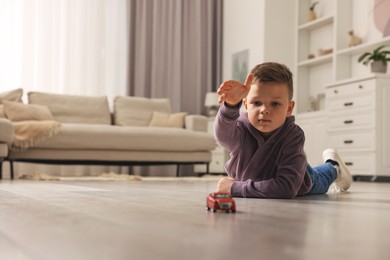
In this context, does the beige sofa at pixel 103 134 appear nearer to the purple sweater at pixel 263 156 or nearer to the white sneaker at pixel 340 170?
the white sneaker at pixel 340 170

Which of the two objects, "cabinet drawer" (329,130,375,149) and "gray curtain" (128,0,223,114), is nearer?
"cabinet drawer" (329,130,375,149)

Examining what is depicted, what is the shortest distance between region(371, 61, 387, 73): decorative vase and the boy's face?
11.8ft

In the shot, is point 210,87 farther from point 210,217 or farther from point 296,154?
point 210,217

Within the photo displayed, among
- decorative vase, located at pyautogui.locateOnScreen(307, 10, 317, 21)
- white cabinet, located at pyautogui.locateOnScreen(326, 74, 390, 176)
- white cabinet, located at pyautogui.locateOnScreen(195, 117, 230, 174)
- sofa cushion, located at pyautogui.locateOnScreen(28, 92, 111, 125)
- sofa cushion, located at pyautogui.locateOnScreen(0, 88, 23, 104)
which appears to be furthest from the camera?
white cabinet, located at pyautogui.locateOnScreen(195, 117, 230, 174)

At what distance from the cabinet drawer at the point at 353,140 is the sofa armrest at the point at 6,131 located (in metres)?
2.84

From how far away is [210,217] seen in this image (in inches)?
42.4

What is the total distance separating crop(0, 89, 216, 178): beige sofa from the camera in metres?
4.66

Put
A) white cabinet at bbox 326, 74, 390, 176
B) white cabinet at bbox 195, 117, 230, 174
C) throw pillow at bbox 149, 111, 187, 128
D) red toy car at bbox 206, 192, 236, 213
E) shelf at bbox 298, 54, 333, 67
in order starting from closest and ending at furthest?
red toy car at bbox 206, 192, 236, 213 → white cabinet at bbox 326, 74, 390, 176 → throw pillow at bbox 149, 111, 187, 128 → shelf at bbox 298, 54, 333, 67 → white cabinet at bbox 195, 117, 230, 174

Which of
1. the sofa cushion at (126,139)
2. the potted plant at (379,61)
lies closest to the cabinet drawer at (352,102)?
the potted plant at (379,61)

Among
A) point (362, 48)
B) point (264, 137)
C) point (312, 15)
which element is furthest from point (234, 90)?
point (312, 15)

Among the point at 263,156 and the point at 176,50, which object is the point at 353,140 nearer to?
the point at 176,50

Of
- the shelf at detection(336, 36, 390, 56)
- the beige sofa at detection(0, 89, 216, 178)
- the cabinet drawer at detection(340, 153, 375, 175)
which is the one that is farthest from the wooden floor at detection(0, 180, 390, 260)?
the shelf at detection(336, 36, 390, 56)

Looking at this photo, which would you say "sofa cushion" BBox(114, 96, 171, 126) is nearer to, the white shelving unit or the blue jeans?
the white shelving unit

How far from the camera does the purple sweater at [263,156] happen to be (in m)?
1.74
